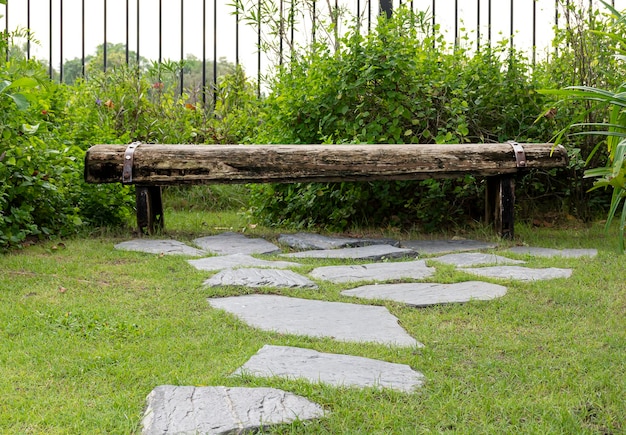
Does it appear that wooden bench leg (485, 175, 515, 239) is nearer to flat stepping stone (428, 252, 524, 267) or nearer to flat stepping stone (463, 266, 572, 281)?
flat stepping stone (428, 252, 524, 267)

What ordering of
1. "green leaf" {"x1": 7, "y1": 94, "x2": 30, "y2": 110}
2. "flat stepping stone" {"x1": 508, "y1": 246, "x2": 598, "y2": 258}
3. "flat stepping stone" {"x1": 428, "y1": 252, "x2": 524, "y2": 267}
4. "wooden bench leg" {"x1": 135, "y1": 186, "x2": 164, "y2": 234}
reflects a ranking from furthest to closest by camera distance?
"wooden bench leg" {"x1": 135, "y1": 186, "x2": 164, "y2": 234} → "flat stepping stone" {"x1": 508, "y1": 246, "x2": 598, "y2": 258} → "flat stepping stone" {"x1": 428, "y1": 252, "x2": 524, "y2": 267} → "green leaf" {"x1": 7, "y1": 94, "x2": 30, "y2": 110}

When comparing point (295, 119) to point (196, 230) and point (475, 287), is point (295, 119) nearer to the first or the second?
point (196, 230)

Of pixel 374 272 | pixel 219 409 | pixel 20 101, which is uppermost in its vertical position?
pixel 20 101

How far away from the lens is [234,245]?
15.5 ft

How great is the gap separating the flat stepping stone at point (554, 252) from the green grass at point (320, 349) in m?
0.42

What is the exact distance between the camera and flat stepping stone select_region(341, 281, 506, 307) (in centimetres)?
317

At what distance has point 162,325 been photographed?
2.76m

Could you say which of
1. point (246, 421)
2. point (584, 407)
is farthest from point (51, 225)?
point (584, 407)

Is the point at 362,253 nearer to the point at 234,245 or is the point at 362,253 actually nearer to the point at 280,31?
the point at 234,245

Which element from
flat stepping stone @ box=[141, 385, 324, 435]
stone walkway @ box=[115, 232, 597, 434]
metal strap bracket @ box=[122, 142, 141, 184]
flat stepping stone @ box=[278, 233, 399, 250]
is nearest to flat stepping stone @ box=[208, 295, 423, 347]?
stone walkway @ box=[115, 232, 597, 434]

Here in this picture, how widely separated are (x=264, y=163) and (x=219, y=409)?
295 cm

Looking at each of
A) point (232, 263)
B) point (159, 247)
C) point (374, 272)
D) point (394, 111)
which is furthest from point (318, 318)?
point (394, 111)

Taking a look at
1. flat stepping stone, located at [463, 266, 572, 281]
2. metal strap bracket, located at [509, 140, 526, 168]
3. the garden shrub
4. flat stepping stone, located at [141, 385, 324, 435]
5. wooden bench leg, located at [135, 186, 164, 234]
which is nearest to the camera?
flat stepping stone, located at [141, 385, 324, 435]

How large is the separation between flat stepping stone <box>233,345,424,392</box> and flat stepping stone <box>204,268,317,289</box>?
1.02 meters
